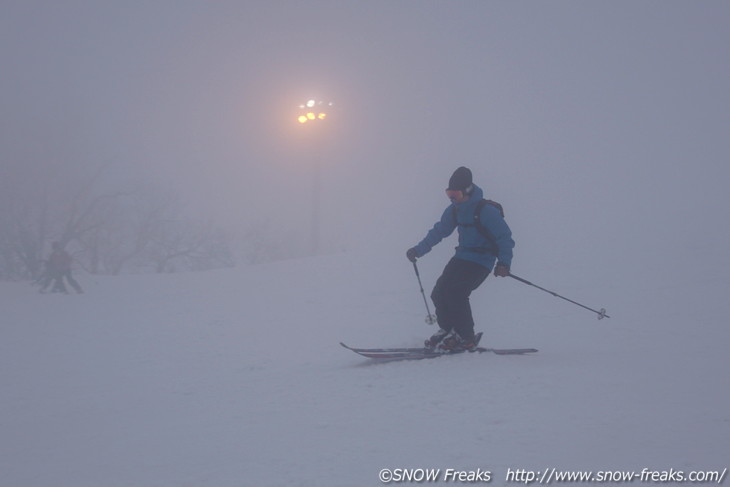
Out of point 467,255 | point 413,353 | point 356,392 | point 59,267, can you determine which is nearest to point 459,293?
point 467,255

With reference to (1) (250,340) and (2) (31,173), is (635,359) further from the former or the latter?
(2) (31,173)

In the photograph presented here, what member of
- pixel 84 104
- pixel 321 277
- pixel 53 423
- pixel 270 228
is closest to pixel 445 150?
pixel 270 228

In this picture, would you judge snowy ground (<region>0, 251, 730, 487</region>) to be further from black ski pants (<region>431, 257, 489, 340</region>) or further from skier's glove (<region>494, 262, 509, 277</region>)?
skier's glove (<region>494, 262, 509, 277</region>)

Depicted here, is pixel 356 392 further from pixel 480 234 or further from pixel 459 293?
pixel 480 234

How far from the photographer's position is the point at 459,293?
5762mm

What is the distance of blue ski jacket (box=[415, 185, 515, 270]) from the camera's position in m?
5.62

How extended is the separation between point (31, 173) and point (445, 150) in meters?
29.4

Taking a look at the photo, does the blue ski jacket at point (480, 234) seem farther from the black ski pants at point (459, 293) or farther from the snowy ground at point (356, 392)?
the snowy ground at point (356, 392)

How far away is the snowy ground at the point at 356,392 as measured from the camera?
11.1ft

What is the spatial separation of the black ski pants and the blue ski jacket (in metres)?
0.10

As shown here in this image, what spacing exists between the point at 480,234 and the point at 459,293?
68 cm

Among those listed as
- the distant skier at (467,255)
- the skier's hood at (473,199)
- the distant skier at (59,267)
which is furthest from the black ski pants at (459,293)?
the distant skier at (59,267)

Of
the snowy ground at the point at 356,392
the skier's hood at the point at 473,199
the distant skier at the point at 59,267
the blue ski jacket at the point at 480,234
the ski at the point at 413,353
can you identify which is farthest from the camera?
the distant skier at the point at 59,267

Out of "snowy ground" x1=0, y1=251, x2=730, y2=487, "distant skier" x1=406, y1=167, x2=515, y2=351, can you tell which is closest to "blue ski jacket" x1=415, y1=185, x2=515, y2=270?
"distant skier" x1=406, y1=167, x2=515, y2=351
